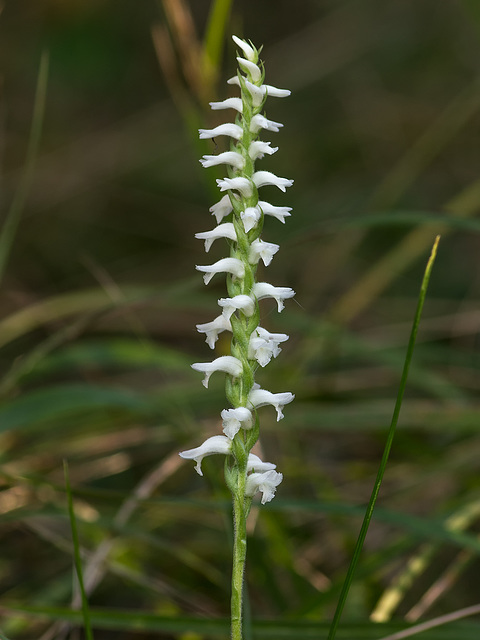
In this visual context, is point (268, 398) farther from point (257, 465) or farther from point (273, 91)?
point (273, 91)

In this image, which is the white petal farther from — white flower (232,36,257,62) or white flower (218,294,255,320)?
white flower (218,294,255,320)

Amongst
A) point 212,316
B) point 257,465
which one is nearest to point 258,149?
point 257,465

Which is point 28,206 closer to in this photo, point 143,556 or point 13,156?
point 13,156

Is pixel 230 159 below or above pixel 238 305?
above

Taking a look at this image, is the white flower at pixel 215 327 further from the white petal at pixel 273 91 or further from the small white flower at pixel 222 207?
the white petal at pixel 273 91

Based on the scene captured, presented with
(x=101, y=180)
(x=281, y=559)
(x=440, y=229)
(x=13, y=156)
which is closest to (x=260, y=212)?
(x=281, y=559)

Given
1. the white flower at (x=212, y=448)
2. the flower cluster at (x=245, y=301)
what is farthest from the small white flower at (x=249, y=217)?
the white flower at (x=212, y=448)

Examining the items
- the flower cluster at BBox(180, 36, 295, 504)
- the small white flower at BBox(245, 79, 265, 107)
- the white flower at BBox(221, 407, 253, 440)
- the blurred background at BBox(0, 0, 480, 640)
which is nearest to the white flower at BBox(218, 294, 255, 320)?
the flower cluster at BBox(180, 36, 295, 504)
